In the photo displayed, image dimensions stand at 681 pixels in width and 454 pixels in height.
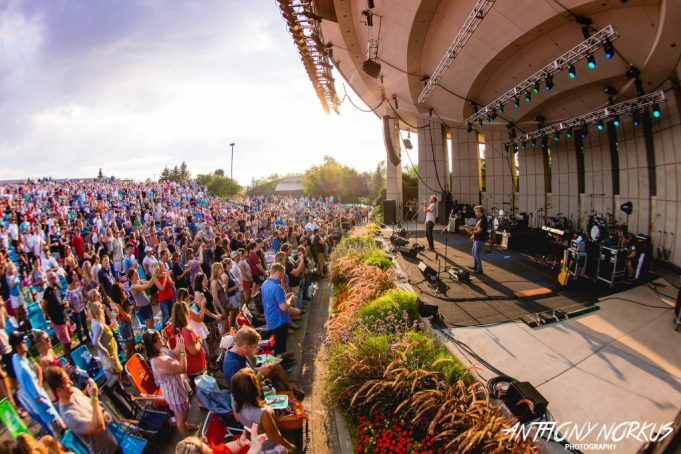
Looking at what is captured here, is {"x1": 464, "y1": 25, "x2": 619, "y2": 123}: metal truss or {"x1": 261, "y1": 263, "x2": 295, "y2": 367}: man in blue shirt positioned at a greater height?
{"x1": 464, "y1": 25, "x2": 619, "y2": 123}: metal truss

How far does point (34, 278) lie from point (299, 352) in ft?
22.0

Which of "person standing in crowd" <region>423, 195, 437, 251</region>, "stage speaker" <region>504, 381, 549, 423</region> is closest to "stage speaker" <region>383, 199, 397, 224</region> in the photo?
"person standing in crowd" <region>423, 195, 437, 251</region>

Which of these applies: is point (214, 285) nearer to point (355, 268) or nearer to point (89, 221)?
point (355, 268)

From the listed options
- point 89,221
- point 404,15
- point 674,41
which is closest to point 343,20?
point 404,15

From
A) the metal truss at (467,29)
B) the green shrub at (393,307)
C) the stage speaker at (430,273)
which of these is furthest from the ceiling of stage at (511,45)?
the green shrub at (393,307)

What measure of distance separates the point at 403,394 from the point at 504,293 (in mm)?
4816

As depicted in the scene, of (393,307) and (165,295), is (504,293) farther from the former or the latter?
(165,295)

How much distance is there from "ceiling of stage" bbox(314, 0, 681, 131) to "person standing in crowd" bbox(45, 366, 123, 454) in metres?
12.5

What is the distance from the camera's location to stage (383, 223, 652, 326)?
19.2 ft

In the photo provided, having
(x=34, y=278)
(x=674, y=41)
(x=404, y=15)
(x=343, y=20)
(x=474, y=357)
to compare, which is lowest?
(x=474, y=357)

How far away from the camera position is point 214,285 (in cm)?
Answer: 547

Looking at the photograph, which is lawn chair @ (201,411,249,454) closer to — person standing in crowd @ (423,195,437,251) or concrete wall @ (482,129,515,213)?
person standing in crowd @ (423,195,437,251)

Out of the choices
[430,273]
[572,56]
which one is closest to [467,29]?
[572,56]

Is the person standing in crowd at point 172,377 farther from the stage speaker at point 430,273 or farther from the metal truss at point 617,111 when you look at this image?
the metal truss at point 617,111
